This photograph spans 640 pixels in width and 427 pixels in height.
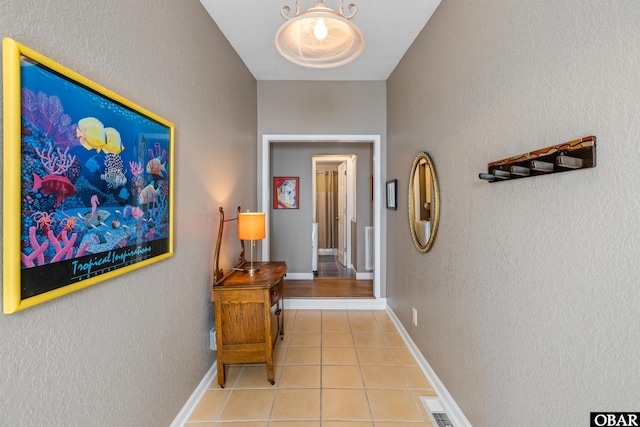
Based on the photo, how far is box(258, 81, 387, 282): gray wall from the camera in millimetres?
3766

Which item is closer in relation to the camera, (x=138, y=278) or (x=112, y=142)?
(x=112, y=142)

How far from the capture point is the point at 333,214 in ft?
26.1

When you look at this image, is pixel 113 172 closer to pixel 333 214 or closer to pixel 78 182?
pixel 78 182

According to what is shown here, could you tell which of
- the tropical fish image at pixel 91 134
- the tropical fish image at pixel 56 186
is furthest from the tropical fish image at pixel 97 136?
the tropical fish image at pixel 56 186

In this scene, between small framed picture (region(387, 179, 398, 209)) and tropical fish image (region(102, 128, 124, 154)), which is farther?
small framed picture (region(387, 179, 398, 209))

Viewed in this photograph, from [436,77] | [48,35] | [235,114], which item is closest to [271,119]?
[235,114]

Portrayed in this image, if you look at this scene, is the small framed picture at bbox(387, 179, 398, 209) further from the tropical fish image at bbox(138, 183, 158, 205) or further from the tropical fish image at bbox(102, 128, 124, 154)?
the tropical fish image at bbox(102, 128, 124, 154)

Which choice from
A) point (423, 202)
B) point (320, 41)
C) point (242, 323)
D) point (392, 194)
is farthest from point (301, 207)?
point (320, 41)

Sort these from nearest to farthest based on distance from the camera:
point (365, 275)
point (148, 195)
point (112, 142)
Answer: point (112, 142) < point (148, 195) < point (365, 275)

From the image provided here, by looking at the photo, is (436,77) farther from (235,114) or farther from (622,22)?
(235,114)

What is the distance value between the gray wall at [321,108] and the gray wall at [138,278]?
1.01m

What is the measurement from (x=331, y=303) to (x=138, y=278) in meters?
2.79

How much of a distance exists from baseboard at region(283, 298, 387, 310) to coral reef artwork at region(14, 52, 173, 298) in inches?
104

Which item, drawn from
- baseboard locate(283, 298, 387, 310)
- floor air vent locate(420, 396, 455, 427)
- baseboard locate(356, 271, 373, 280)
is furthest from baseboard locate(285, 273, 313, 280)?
floor air vent locate(420, 396, 455, 427)
